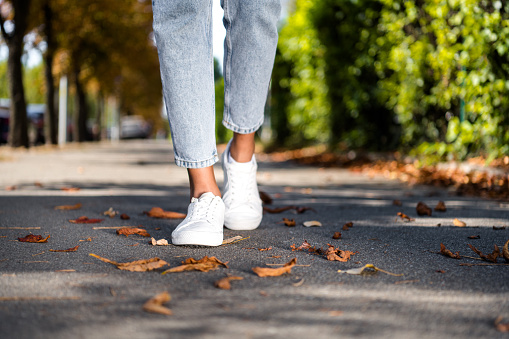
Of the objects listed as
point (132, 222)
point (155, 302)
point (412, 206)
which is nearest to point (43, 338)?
point (155, 302)

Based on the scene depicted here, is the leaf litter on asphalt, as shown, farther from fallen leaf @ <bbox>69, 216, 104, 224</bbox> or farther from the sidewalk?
fallen leaf @ <bbox>69, 216, 104, 224</bbox>

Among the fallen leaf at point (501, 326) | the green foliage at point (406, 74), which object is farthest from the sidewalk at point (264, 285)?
the green foliage at point (406, 74)

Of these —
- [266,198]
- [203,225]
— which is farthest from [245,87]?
[266,198]

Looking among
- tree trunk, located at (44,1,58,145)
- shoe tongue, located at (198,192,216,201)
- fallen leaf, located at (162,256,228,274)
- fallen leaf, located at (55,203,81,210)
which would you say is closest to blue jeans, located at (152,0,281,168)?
shoe tongue, located at (198,192,216,201)

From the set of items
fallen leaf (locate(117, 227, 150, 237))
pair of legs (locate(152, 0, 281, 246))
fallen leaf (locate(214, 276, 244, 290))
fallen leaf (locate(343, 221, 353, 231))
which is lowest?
fallen leaf (locate(343, 221, 353, 231))

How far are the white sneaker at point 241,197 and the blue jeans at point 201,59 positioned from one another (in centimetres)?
29

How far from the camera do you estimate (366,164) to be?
9.00m

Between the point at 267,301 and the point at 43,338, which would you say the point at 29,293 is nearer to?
the point at 43,338

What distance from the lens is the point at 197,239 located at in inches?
87.2

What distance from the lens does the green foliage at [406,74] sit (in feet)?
17.1

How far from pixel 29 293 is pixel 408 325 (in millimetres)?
1017

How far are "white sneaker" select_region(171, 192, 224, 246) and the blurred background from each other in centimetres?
350

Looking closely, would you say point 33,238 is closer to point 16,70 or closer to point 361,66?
point 361,66

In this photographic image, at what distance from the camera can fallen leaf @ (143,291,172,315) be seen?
141 centimetres
